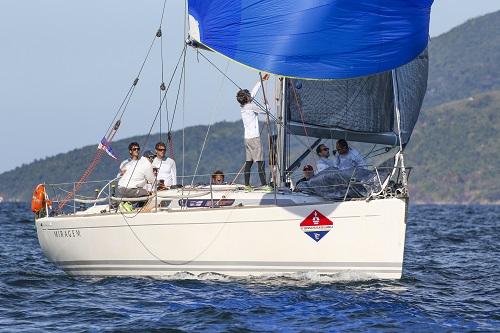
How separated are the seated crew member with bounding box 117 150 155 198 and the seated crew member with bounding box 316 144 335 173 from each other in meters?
2.65

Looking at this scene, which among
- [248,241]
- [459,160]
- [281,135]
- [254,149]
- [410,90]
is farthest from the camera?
[459,160]

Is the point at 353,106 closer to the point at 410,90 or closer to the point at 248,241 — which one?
the point at 410,90

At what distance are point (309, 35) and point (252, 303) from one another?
3803 millimetres

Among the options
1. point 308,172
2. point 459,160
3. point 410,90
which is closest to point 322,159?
point 308,172

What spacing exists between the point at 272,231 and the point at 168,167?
12.1 feet

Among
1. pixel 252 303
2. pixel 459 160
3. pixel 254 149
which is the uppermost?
pixel 459 160

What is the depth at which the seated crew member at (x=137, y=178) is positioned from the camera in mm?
17297

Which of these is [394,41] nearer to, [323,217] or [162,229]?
[323,217]

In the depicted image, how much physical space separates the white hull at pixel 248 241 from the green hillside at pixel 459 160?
167m

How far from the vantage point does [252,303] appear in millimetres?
14016

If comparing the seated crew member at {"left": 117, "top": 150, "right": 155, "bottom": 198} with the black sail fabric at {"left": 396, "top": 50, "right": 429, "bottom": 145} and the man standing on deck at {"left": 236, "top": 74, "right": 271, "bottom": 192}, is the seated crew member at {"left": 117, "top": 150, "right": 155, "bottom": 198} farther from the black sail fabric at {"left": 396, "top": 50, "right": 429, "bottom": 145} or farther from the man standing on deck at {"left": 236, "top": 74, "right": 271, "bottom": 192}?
the black sail fabric at {"left": 396, "top": 50, "right": 429, "bottom": 145}

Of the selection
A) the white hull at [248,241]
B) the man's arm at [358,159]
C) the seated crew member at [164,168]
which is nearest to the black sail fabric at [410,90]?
the man's arm at [358,159]

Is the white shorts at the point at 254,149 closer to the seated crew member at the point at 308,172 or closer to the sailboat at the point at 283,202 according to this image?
the sailboat at the point at 283,202

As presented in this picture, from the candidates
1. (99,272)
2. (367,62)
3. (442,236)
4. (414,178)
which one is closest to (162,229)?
(99,272)
